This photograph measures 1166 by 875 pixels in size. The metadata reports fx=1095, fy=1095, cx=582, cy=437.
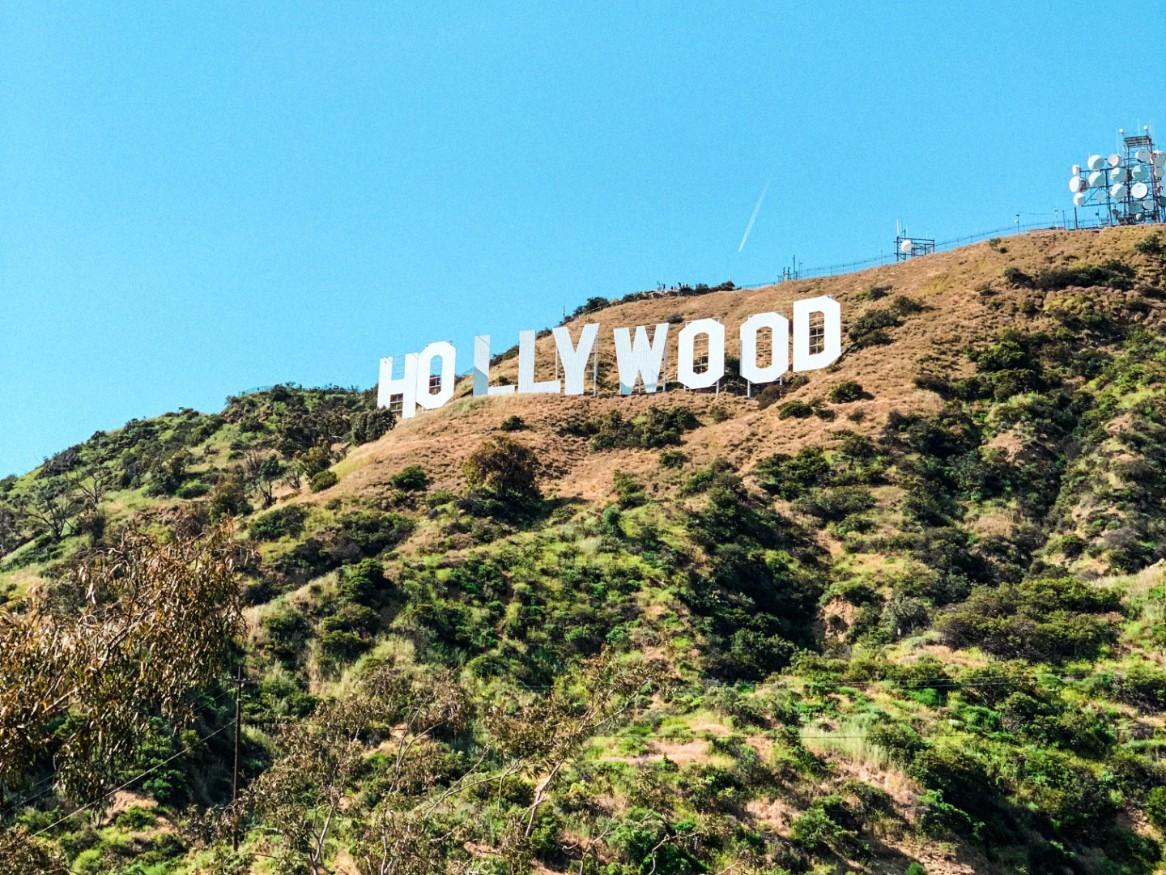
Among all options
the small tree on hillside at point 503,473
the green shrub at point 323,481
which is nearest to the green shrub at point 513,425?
the small tree on hillside at point 503,473

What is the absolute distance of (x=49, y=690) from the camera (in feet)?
48.2

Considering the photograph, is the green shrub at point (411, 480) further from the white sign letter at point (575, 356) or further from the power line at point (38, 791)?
the power line at point (38, 791)

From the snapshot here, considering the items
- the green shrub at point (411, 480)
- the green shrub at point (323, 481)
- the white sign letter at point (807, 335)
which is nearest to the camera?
the green shrub at point (411, 480)

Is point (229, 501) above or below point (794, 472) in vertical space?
below

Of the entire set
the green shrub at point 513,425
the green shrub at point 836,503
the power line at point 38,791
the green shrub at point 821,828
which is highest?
the green shrub at point 513,425

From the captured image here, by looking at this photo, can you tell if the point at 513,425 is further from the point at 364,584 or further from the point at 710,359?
the point at 364,584

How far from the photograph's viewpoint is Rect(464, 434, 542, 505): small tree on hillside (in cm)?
5944

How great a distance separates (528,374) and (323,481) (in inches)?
699

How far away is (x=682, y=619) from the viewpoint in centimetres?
4469

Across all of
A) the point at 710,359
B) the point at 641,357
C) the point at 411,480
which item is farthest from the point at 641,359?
the point at 411,480

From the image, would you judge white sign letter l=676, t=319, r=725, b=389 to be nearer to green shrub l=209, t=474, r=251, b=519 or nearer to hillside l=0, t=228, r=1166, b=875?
hillside l=0, t=228, r=1166, b=875

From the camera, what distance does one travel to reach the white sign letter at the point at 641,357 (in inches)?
2884

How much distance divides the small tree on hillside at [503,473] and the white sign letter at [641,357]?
13148mm

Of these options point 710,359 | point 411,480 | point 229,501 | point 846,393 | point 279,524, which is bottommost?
point 279,524
